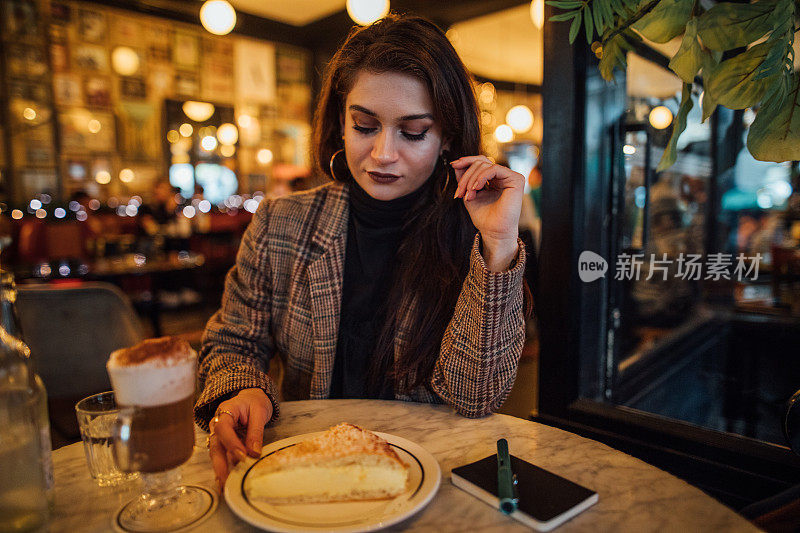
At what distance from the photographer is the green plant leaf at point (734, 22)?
80 cm

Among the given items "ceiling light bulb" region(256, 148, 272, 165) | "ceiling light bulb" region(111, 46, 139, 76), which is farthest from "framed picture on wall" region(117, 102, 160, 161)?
"ceiling light bulb" region(256, 148, 272, 165)

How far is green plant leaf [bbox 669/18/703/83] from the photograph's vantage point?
0.80 metres

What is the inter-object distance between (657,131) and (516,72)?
34.0 ft

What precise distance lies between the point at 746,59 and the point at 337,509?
3.12 ft

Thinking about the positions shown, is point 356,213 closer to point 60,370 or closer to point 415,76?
point 415,76

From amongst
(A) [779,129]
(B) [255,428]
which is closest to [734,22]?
(A) [779,129]

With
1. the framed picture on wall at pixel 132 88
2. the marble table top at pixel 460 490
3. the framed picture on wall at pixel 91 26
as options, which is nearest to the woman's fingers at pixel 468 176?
the marble table top at pixel 460 490

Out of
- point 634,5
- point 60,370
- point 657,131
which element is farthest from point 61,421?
point 657,131

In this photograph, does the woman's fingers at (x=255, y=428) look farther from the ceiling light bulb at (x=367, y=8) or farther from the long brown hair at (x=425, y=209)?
the ceiling light bulb at (x=367, y=8)

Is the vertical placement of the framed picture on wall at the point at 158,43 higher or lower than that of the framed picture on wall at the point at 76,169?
higher

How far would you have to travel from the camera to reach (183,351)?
74 centimetres

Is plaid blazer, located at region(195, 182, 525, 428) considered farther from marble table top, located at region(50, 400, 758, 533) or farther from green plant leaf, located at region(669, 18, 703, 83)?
green plant leaf, located at region(669, 18, 703, 83)

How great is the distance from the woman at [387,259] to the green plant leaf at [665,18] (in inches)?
18.5

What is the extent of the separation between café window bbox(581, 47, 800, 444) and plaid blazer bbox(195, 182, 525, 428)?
2.33 ft
